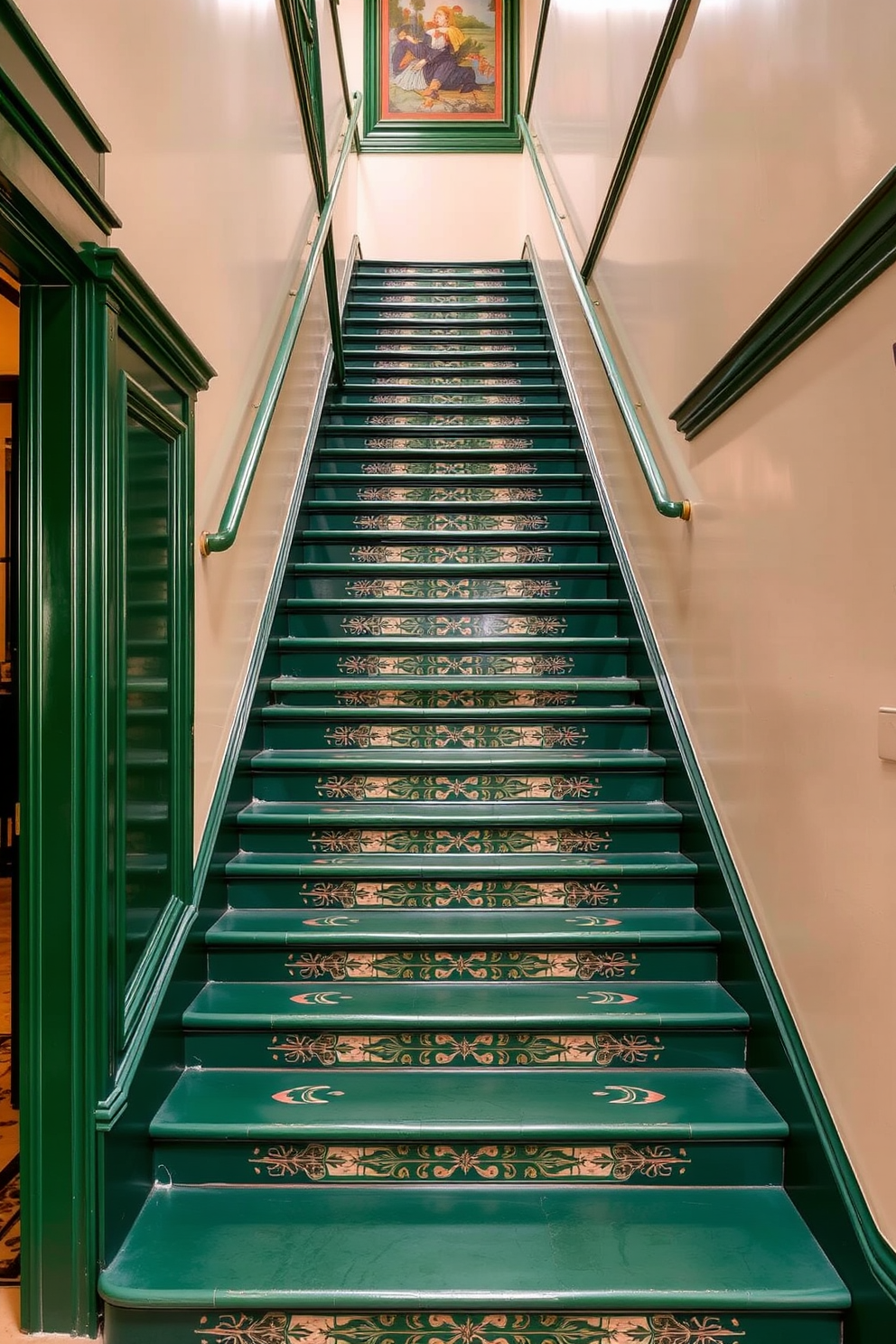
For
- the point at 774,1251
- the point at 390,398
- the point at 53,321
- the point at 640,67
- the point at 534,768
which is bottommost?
the point at 774,1251

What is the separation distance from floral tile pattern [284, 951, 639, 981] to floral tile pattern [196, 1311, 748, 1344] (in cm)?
80

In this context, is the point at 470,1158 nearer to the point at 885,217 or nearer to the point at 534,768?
the point at 534,768

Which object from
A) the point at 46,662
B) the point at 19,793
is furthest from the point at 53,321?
the point at 19,793

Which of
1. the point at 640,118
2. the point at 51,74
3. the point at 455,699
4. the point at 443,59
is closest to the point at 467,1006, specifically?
the point at 455,699

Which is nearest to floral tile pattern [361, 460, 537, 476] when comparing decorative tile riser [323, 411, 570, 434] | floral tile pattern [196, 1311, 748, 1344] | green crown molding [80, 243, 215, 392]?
decorative tile riser [323, 411, 570, 434]

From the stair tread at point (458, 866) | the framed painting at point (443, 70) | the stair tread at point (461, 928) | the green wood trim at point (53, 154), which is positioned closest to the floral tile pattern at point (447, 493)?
the stair tread at point (458, 866)

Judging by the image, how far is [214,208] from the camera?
2.40 meters

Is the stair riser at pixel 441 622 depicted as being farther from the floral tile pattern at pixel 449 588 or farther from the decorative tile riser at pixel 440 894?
the decorative tile riser at pixel 440 894

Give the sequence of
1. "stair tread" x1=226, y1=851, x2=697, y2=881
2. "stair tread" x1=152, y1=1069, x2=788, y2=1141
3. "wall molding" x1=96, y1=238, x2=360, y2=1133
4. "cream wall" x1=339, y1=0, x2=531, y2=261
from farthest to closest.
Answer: "cream wall" x1=339, y1=0, x2=531, y2=261, "stair tread" x1=226, y1=851, x2=697, y2=881, "stair tread" x1=152, y1=1069, x2=788, y2=1141, "wall molding" x1=96, y1=238, x2=360, y2=1133

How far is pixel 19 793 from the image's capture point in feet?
5.20

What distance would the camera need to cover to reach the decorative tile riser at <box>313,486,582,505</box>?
3967mm

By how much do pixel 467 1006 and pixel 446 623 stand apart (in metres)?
1.62

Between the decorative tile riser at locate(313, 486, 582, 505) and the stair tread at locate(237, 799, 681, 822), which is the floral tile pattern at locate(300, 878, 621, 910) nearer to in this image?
the stair tread at locate(237, 799, 681, 822)

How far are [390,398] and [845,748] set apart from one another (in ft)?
11.8
